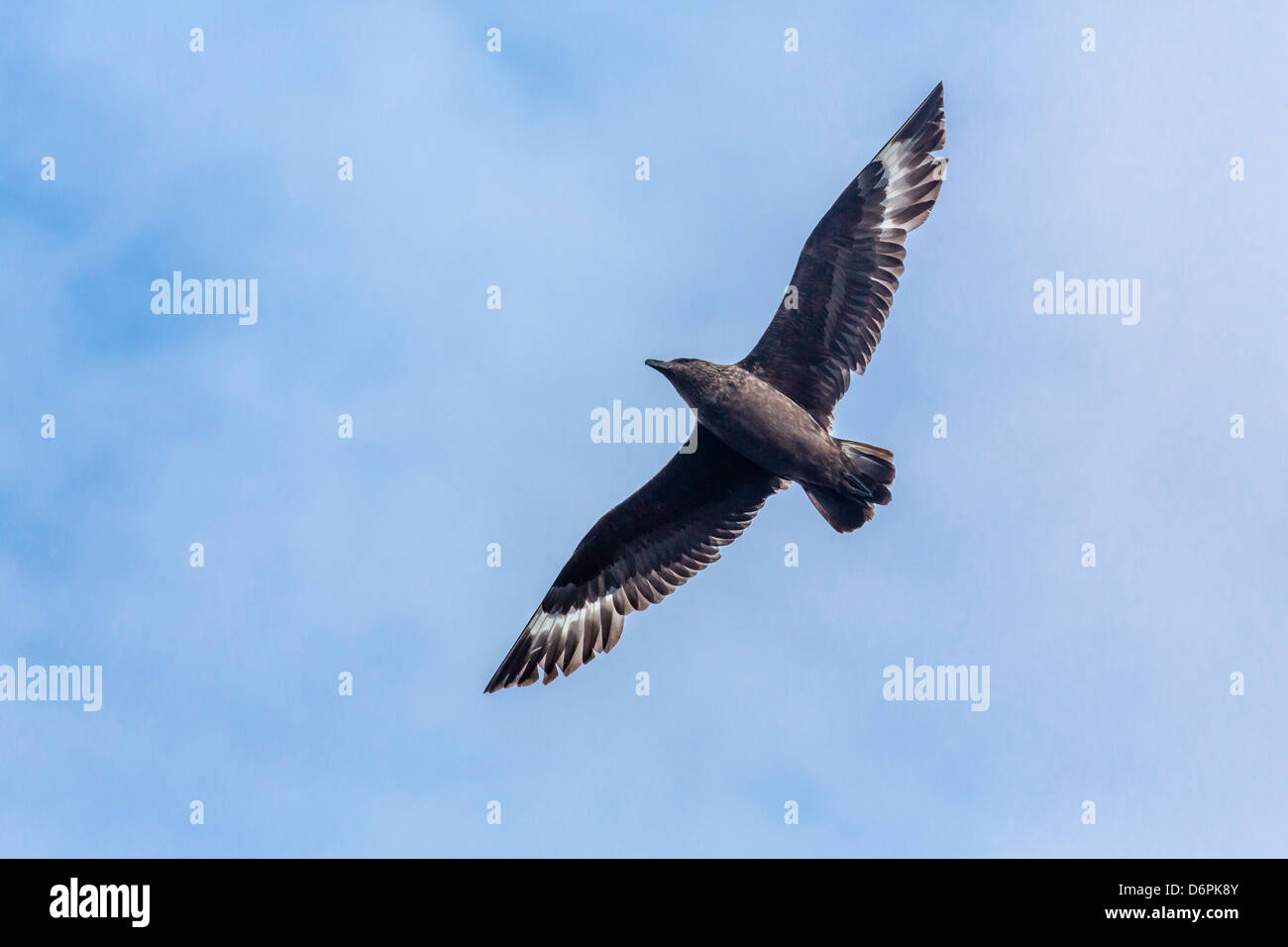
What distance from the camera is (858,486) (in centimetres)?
1032

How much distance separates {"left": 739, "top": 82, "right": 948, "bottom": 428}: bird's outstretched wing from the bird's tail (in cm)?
53

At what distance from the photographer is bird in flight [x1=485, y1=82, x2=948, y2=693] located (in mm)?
10359

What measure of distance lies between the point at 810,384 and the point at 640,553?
2.25 m

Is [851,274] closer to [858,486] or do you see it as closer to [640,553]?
[858,486]

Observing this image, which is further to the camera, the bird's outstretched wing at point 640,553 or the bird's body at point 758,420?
the bird's outstretched wing at point 640,553

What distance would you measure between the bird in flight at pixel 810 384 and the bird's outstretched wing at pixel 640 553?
15mm

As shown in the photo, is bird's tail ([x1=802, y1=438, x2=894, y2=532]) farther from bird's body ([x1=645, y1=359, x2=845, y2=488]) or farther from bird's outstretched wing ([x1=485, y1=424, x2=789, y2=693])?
bird's outstretched wing ([x1=485, y1=424, x2=789, y2=693])

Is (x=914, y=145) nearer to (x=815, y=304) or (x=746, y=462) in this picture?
(x=815, y=304)

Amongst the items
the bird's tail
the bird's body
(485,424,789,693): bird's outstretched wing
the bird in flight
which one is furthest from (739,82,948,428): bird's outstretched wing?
(485,424,789,693): bird's outstretched wing

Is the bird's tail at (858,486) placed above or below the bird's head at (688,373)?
below

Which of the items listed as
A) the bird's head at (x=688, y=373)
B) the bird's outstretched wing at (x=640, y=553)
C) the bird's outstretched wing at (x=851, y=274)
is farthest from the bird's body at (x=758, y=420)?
the bird's outstretched wing at (x=640, y=553)

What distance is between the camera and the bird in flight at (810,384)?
34.0ft

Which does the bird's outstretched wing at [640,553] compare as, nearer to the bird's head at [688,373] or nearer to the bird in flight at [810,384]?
the bird in flight at [810,384]

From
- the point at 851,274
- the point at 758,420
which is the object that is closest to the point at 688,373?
the point at 758,420
